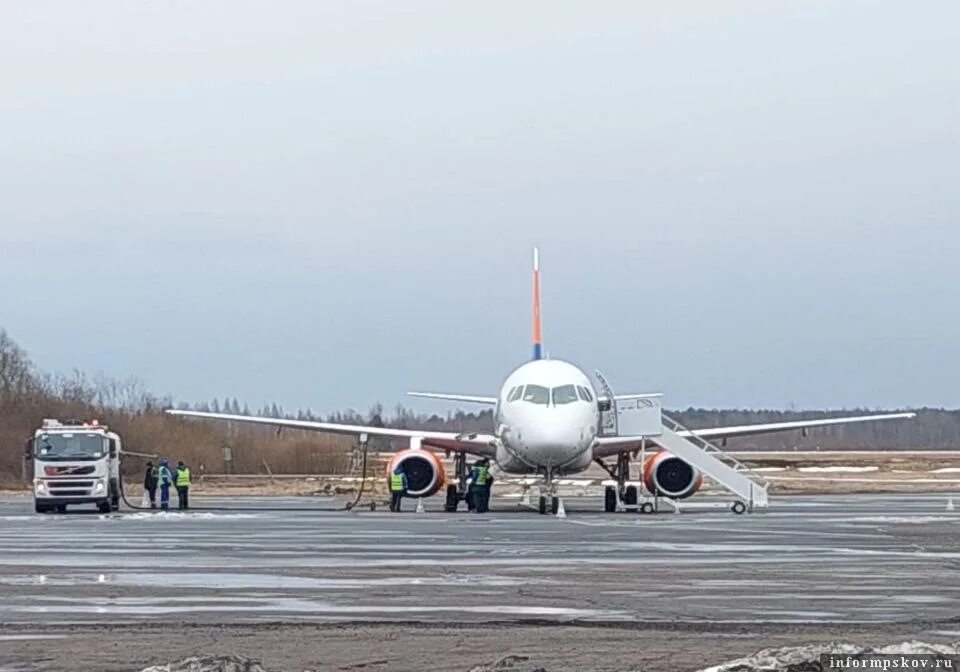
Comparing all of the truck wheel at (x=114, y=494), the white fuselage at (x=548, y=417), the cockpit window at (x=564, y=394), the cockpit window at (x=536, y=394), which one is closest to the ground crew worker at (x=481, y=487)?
the white fuselage at (x=548, y=417)

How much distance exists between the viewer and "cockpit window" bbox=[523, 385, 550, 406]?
42.3m

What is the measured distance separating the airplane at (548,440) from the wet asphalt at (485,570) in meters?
3.72

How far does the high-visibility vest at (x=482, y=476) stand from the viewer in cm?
4438

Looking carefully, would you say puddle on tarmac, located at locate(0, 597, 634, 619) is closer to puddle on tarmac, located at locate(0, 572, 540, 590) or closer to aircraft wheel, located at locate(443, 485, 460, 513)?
puddle on tarmac, located at locate(0, 572, 540, 590)

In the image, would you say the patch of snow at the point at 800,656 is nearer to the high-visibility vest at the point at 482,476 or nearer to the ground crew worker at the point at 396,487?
the high-visibility vest at the point at 482,476

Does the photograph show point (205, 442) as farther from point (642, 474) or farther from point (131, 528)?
point (131, 528)

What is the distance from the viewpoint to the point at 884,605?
17.4 meters

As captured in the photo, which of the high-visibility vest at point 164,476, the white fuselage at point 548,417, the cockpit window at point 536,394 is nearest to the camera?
the white fuselage at point 548,417

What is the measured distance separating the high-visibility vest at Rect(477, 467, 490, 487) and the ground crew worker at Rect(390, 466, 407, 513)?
2183 mm

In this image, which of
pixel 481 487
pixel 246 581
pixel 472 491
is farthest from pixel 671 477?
pixel 246 581

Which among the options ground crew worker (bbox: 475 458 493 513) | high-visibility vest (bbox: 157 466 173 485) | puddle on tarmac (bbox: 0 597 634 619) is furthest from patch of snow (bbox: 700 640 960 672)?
high-visibility vest (bbox: 157 466 173 485)

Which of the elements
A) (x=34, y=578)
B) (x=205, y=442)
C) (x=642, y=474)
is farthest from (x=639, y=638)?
(x=205, y=442)

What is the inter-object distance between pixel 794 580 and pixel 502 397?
77.5 ft

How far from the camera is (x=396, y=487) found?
149 feet
